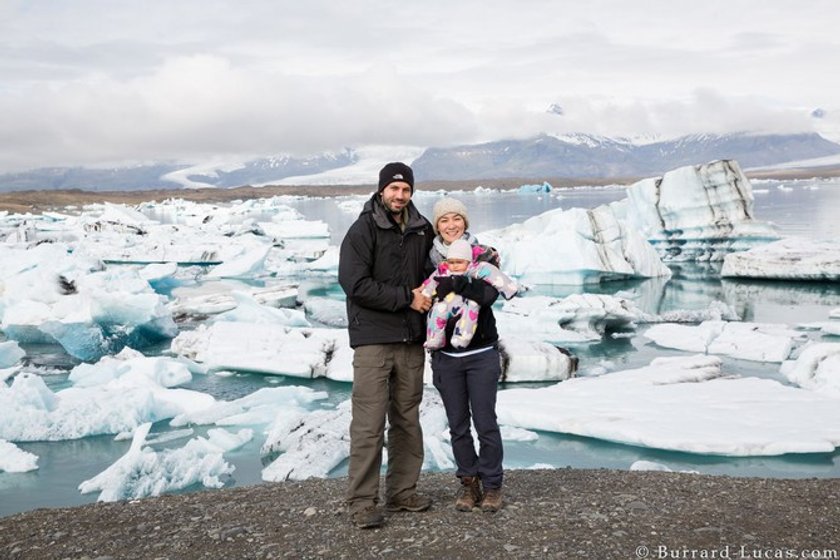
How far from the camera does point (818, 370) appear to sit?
8.91 metres

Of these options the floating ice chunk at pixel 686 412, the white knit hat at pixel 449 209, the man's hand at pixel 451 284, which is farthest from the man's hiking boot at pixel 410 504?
the floating ice chunk at pixel 686 412

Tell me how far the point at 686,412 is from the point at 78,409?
20.5ft

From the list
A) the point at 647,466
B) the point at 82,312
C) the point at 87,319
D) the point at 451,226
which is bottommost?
the point at 647,466

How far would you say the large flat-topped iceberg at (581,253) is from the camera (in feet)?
Result: 66.1

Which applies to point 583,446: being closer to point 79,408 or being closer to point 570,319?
point 79,408

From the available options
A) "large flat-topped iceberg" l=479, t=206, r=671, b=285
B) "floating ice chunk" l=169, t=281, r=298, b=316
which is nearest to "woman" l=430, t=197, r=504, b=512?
"floating ice chunk" l=169, t=281, r=298, b=316

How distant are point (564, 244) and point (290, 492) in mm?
16540

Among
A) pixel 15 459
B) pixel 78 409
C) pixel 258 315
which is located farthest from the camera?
pixel 258 315

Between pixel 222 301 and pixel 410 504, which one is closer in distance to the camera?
pixel 410 504

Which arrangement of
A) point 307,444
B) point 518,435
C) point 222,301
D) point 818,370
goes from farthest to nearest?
point 222,301, point 818,370, point 518,435, point 307,444

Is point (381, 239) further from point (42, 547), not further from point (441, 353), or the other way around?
point (42, 547)

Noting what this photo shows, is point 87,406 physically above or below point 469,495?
Answer: below

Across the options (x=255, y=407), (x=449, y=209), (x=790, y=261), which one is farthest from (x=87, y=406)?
(x=790, y=261)

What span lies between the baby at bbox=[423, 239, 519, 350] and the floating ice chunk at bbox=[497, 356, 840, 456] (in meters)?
3.97
